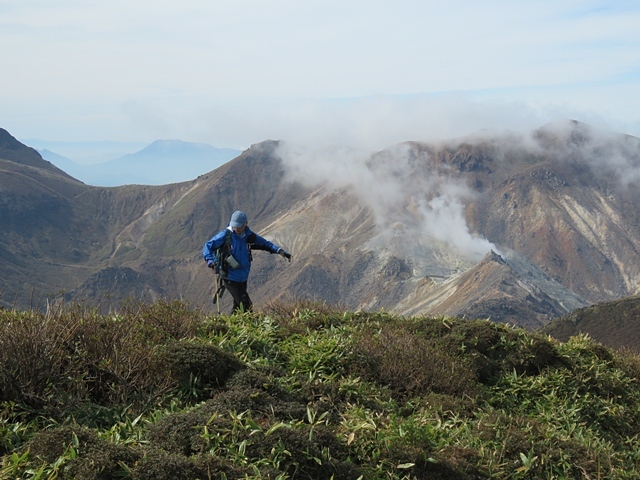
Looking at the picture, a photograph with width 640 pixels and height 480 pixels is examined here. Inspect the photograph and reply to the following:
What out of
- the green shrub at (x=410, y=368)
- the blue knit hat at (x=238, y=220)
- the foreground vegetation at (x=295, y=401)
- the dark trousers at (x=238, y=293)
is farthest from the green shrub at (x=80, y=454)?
the blue knit hat at (x=238, y=220)

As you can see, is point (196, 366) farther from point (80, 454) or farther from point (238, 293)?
point (238, 293)

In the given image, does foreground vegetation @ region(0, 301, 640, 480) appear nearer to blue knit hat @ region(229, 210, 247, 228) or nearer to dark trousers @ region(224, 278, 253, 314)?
dark trousers @ region(224, 278, 253, 314)

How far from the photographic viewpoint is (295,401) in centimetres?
602

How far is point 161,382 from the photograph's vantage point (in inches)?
240

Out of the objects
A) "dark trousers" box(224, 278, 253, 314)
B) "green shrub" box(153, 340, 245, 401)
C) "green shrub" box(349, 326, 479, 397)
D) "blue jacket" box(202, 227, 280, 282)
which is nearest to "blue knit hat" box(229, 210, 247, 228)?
"blue jacket" box(202, 227, 280, 282)

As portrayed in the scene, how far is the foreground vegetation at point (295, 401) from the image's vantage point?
15.7ft

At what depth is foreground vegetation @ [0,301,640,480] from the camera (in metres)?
4.79

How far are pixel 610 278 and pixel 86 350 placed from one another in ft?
624

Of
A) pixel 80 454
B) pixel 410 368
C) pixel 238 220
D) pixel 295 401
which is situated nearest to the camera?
pixel 80 454

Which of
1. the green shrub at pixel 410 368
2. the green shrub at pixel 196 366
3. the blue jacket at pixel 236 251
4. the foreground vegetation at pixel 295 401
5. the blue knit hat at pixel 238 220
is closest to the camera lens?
the foreground vegetation at pixel 295 401

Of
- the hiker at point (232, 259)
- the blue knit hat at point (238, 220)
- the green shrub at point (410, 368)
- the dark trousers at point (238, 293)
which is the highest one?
the blue knit hat at point (238, 220)

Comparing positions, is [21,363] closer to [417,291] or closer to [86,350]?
[86,350]

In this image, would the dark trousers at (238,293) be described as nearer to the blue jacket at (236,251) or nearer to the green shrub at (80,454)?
the blue jacket at (236,251)

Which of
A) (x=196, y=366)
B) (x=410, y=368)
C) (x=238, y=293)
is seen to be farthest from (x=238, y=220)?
(x=196, y=366)
